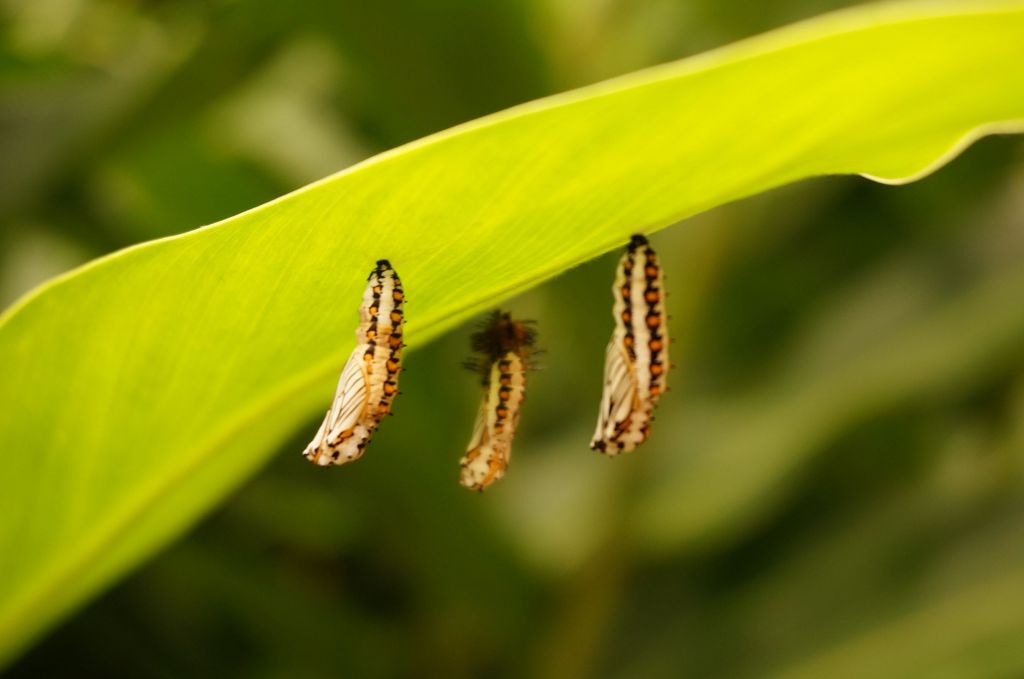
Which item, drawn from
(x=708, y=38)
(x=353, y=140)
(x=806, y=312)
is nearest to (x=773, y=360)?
(x=806, y=312)

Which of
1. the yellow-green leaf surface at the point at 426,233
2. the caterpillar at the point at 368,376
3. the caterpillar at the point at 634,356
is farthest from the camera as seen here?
the caterpillar at the point at 634,356

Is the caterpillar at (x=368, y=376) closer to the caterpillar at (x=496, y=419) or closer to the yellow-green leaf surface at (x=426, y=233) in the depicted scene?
the yellow-green leaf surface at (x=426, y=233)

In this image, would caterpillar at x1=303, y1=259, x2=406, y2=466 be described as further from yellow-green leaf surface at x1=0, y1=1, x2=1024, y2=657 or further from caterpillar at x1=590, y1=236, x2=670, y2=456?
caterpillar at x1=590, y1=236, x2=670, y2=456

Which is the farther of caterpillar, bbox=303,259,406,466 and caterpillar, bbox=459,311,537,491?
caterpillar, bbox=459,311,537,491

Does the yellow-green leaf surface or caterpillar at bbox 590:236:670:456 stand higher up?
caterpillar at bbox 590:236:670:456

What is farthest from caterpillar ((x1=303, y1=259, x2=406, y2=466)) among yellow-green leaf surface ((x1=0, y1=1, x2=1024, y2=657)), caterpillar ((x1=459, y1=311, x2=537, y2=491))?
caterpillar ((x1=459, y1=311, x2=537, y2=491))

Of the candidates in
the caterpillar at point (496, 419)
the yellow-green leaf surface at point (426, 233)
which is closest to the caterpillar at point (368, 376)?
the yellow-green leaf surface at point (426, 233)

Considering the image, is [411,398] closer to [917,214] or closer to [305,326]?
[305,326]
